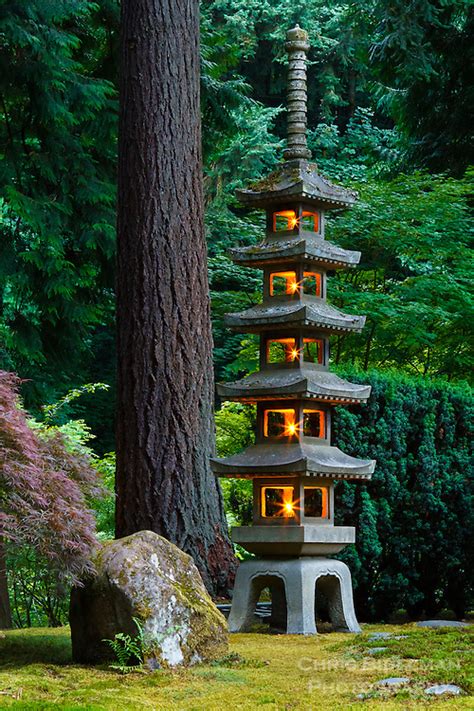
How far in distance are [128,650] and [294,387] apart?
8.52 ft

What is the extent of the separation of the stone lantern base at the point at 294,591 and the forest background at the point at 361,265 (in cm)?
75

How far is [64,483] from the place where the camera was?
18.8ft

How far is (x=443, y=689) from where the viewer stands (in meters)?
4.97

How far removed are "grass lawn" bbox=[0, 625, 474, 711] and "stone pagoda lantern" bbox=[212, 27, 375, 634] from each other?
2.93 ft

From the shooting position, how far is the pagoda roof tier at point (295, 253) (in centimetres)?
802

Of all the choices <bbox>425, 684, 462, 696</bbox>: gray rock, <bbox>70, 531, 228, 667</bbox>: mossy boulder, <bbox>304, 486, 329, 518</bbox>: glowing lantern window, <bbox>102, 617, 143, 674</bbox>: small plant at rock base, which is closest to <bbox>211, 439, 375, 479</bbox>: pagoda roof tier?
<bbox>304, 486, 329, 518</bbox>: glowing lantern window

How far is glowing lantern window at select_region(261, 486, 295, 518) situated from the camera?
782 cm

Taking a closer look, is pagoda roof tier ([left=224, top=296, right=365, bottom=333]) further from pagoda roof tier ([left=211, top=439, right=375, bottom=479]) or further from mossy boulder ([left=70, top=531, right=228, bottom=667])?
mossy boulder ([left=70, top=531, right=228, bottom=667])

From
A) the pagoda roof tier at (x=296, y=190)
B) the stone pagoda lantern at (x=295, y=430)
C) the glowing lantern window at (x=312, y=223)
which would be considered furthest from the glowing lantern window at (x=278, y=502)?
the pagoda roof tier at (x=296, y=190)

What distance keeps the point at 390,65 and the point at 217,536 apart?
8985mm

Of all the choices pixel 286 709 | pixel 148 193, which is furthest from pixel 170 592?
pixel 148 193

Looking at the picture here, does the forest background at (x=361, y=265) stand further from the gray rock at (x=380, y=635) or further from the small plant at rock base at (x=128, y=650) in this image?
the small plant at rock base at (x=128, y=650)

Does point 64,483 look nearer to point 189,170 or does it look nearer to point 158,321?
point 158,321

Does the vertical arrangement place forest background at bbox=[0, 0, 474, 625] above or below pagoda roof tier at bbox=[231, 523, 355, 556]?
above
